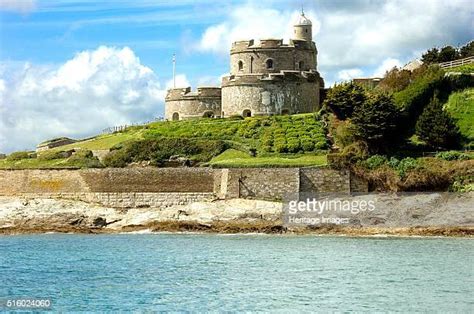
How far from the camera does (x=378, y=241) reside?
37.1m

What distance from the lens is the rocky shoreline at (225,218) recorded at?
40719 millimetres

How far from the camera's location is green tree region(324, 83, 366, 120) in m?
52.3

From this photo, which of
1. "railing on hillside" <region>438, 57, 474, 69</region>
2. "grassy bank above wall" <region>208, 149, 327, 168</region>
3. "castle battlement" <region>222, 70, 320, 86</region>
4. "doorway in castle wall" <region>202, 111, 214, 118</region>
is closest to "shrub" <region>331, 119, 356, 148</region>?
"grassy bank above wall" <region>208, 149, 327, 168</region>

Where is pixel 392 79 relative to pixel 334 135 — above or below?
above

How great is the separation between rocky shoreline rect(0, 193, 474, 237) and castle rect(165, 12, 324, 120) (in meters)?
18.7

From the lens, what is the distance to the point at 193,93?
220 feet

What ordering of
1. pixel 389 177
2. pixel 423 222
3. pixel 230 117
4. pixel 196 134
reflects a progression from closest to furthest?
pixel 423 222
pixel 389 177
pixel 196 134
pixel 230 117

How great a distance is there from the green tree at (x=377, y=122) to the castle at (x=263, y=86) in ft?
48.4

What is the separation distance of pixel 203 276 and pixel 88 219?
778 inches

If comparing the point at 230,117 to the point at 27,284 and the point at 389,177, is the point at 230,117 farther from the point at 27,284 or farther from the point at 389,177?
the point at 27,284

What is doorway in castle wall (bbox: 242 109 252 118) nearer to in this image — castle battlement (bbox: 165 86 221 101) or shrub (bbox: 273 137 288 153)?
castle battlement (bbox: 165 86 221 101)

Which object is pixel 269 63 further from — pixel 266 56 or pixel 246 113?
pixel 246 113

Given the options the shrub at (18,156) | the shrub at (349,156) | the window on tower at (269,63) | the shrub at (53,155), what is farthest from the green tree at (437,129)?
the shrub at (18,156)

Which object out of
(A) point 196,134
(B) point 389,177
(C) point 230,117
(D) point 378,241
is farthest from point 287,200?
(C) point 230,117
